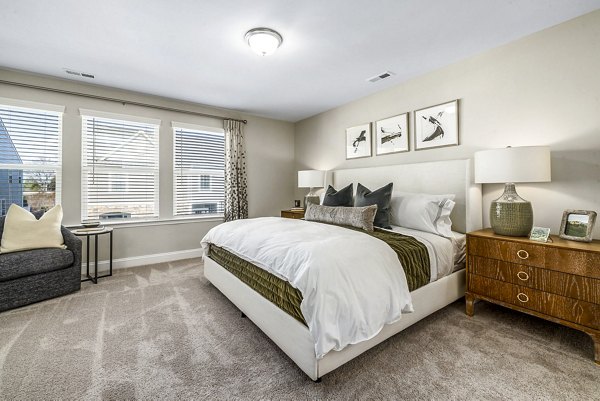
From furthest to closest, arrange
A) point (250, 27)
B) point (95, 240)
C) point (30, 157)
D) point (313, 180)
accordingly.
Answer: point (313, 180) → point (95, 240) → point (30, 157) → point (250, 27)

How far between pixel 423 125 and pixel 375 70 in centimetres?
90

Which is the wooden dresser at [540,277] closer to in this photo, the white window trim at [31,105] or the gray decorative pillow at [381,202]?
the gray decorative pillow at [381,202]

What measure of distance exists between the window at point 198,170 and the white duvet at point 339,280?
106 inches

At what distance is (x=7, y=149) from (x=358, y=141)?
451cm

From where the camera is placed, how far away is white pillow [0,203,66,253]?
2666mm

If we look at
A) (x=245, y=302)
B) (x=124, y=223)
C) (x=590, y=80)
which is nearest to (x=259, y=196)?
(x=124, y=223)

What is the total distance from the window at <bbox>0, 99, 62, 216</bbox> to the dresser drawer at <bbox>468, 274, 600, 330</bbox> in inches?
193

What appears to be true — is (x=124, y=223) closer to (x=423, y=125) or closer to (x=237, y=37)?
(x=237, y=37)

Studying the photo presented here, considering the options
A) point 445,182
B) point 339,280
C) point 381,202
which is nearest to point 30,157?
point 339,280

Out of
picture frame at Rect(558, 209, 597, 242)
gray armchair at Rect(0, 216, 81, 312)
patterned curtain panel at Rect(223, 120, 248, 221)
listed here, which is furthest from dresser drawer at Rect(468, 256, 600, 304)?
gray armchair at Rect(0, 216, 81, 312)

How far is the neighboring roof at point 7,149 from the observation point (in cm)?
304

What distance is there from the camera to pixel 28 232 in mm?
2748

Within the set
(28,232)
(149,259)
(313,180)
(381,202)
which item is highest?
(313,180)

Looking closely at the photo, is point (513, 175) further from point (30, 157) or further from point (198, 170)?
point (30, 157)
